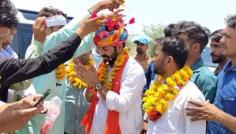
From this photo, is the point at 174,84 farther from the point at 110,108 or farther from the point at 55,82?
the point at 55,82

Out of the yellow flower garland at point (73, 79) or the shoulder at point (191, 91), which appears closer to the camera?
the shoulder at point (191, 91)

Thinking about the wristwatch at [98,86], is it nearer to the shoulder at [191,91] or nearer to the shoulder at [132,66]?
the shoulder at [132,66]

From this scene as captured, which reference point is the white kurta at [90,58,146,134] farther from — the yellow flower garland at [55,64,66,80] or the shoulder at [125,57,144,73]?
the yellow flower garland at [55,64,66,80]

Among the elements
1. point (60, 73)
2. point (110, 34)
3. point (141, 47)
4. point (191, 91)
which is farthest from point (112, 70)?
point (141, 47)

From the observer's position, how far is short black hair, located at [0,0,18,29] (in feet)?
7.33

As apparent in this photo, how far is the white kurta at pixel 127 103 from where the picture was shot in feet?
12.2

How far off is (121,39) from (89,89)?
22.9 inches

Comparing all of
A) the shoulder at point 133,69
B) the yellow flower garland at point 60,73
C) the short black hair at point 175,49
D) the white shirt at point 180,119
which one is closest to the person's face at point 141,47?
the shoulder at point 133,69

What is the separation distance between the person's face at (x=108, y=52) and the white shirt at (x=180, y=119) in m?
0.90

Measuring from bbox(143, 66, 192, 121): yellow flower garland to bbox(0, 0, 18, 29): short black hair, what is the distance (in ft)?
4.73

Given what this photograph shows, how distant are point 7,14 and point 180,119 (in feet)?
5.05

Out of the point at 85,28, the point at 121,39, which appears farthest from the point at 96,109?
the point at 85,28

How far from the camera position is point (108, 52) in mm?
3967

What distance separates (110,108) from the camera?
12.3 ft
